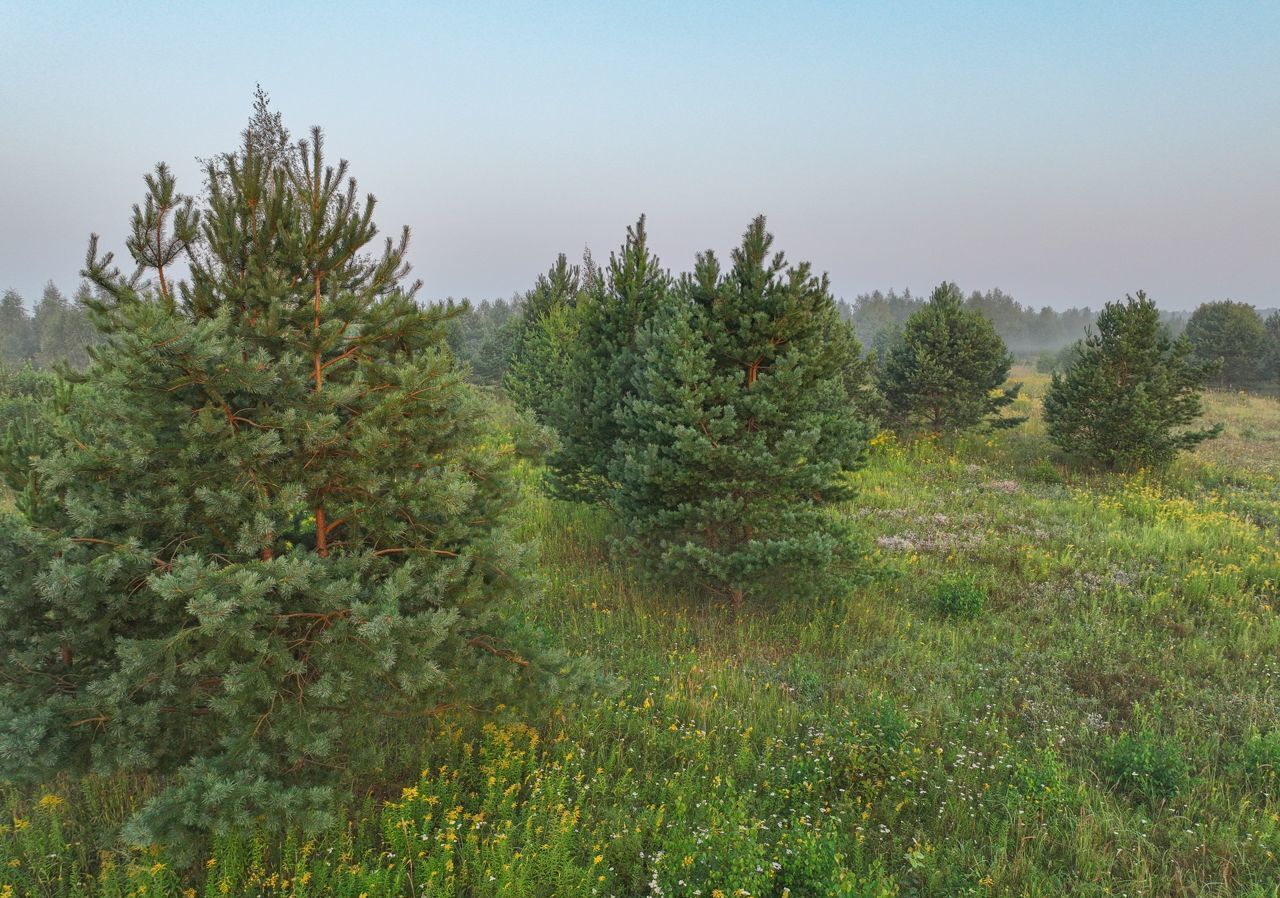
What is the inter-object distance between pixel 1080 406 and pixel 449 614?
61.6 ft

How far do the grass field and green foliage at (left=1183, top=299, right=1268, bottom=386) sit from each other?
42.6 m

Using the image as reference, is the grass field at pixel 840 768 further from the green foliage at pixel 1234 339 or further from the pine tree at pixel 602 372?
the green foliage at pixel 1234 339

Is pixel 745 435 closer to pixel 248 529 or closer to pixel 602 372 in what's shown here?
pixel 602 372

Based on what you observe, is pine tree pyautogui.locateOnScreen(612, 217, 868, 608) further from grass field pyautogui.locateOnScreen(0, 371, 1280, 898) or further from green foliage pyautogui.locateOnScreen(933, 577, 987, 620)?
green foliage pyautogui.locateOnScreen(933, 577, 987, 620)

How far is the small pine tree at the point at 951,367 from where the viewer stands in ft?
65.3

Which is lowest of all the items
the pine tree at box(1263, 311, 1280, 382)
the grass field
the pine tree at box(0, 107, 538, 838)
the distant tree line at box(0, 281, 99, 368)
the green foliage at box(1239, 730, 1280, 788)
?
the green foliage at box(1239, 730, 1280, 788)

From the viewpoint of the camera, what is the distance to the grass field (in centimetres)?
382

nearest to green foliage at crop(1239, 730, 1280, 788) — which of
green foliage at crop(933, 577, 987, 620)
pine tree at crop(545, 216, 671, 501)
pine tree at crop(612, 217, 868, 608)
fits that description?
green foliage at crop(933, 577, 987, 620)

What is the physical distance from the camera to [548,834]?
13.3 ft

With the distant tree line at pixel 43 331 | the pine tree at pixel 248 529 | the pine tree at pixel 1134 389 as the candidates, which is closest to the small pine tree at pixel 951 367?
the pine tree at pixel 1134 389

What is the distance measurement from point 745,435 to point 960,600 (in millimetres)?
3784

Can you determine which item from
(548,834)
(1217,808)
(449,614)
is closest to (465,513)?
(449,614)

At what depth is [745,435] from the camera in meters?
8.00

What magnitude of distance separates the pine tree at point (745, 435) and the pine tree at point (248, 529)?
151 inches
